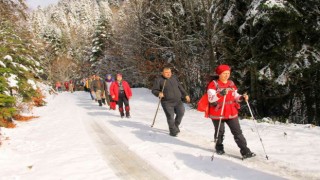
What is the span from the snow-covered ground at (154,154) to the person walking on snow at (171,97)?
0.38 m

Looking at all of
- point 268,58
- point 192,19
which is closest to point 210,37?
point 192,19

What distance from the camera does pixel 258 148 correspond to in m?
7.32

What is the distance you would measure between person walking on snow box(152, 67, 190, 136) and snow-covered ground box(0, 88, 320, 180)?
38cm

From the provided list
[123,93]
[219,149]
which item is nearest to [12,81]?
Result: [123,93]

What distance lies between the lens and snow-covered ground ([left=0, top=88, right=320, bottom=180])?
19.0 ft

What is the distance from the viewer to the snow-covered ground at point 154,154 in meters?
5.80

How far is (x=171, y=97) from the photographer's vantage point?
9070mm

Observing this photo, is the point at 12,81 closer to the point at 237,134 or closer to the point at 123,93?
the point at 123,93

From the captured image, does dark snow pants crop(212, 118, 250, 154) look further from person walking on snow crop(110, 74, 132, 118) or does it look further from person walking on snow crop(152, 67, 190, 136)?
person walking on snow crop(110, 74, 132, 118)

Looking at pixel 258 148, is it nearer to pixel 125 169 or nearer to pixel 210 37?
pixel 125 169

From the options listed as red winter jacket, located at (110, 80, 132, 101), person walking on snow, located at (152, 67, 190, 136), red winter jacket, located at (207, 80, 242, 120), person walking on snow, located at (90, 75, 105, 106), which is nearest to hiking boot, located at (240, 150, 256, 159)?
red winter jacket, located at (207, 80, 242, 120)

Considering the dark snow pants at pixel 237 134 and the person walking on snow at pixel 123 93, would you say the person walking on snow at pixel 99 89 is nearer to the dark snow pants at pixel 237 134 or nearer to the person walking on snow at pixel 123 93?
the person walking on snow at pixel 123 93

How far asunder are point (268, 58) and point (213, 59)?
13.1ft

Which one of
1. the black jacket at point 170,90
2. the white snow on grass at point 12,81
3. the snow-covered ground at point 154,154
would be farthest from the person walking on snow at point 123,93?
the black jacket at point 170,90
